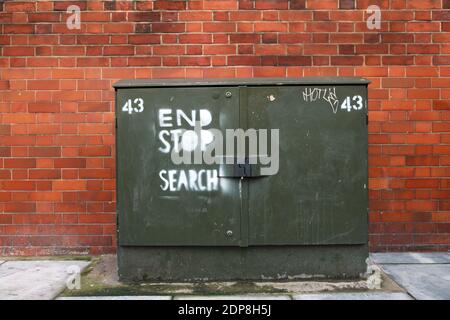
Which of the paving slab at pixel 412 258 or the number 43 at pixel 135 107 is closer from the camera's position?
the number 43 at pixel 135 107

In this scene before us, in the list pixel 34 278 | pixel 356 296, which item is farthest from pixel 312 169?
pixel 34 278

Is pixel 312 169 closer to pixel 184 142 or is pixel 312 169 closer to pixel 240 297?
pixel 184 142

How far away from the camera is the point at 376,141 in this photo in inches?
240

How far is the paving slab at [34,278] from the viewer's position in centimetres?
463

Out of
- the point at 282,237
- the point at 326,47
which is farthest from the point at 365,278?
the point at 326,47

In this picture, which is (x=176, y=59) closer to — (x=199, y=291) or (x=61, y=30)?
(x=61, y=30)

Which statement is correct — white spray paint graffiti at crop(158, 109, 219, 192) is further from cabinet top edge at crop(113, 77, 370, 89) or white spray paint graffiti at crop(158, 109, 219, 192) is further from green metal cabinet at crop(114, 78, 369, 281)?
cabinet top edge at crop(113, 77, 370, 89)

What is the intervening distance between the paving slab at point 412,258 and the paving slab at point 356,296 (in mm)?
1138

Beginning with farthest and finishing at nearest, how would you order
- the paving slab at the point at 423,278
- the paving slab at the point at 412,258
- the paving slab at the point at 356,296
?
the paving slab at the point at 412,258 → the paving slab at the point at 423,278 → the paving slab at the point at 356,296

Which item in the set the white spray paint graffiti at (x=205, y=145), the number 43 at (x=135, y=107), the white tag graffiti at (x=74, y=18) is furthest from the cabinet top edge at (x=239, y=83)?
the white tag graffiti at (x=74, y=18)

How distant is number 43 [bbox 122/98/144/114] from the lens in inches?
189

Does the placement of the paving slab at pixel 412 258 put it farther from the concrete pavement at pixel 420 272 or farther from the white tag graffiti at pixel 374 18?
the white tag graffiti at pixel 374 18

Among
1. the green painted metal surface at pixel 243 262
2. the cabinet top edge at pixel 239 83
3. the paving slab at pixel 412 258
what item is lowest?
the paving slab at pixel 412 258

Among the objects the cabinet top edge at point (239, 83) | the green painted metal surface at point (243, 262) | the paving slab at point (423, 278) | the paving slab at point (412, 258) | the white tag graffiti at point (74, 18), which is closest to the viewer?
the paving slab at point (423, 278)
